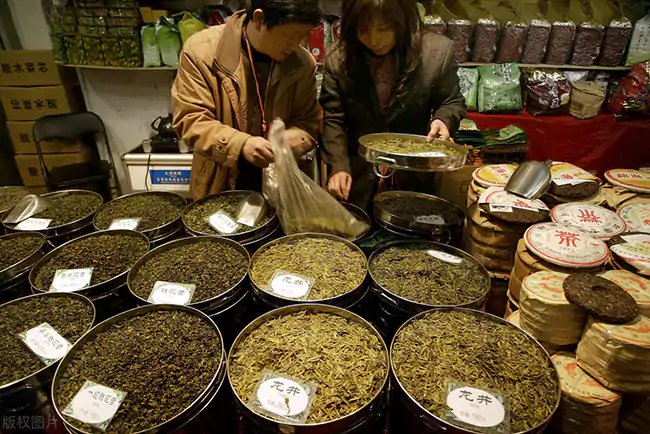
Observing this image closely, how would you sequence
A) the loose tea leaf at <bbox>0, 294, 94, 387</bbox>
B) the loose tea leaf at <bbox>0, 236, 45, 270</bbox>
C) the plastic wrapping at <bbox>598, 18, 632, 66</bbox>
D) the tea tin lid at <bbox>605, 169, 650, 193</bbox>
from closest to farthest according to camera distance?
the loose tea leaf at <bbox>0, 294, 94, 387</bbox> < the loose tea leaf at <bbox>0, 236, 45, 270</bbox> < the tea tin lid at <bbox>605, 169, 650, 193</bbox> < the plastic wrapping at <bbox>598, 18, 632, 66</bbox>

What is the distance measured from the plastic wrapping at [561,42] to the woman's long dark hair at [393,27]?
235 centimetres

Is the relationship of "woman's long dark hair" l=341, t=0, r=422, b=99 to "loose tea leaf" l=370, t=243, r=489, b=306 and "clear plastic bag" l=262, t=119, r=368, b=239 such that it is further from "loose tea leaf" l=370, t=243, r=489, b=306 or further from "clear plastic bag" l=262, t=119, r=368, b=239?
"loose tea leaf" l=370, t=243, r=489, b=306

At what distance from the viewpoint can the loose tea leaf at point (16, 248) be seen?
1364 mm

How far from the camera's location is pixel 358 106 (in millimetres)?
1842

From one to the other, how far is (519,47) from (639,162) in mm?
1446

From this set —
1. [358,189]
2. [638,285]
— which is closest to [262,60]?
[358,189]

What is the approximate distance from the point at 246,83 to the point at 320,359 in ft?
3.89

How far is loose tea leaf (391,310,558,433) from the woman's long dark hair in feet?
3.70

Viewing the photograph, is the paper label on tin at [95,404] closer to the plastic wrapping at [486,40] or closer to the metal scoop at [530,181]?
the metal scoop at [530,181]

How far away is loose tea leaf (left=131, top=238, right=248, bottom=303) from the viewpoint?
1.19 m

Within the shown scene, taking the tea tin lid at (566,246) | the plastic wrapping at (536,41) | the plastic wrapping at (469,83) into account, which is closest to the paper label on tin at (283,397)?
the tea tin lid at (566,246)

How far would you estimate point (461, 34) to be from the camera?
330 cm

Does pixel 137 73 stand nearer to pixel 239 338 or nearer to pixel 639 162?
pixel 239 338

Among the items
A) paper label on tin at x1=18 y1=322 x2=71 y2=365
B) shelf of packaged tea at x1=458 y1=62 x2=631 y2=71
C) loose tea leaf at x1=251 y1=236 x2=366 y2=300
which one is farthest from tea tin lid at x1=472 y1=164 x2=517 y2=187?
shelf of packaged tea at x1=458 y1=62 x2=631 y2=71
